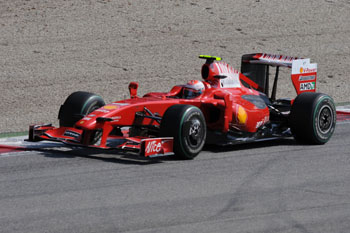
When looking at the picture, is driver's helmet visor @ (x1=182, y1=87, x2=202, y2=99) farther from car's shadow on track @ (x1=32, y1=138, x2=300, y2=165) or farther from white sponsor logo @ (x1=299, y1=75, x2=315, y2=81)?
white sponsor logo @ (x1=299, y1=75, x2=315, y2=81)

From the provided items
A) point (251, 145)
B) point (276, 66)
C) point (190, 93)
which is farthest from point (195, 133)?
point (276, 66)

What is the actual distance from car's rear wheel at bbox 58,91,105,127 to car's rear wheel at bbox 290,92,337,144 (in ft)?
9.98

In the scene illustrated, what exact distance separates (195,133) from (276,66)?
2.96m

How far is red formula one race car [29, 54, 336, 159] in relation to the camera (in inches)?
383

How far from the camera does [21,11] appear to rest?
2336 cm

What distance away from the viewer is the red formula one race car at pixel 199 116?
973cm

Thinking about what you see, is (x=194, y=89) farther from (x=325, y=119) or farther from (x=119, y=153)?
(x=325, y=119)

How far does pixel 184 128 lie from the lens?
31.8ft

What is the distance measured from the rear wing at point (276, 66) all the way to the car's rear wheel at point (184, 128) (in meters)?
2.07

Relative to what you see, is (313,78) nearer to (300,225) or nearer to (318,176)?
(318,176)

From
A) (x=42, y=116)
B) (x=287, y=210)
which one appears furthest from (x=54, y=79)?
(x=287, y=210)

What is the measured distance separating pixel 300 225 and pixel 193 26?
1716 centimetres

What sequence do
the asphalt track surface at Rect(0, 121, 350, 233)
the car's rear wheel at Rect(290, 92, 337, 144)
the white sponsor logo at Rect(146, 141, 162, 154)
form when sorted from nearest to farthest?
1. the asphalt track surface at Rect(0, 121, 350, 233)
2. the white sponsor logo at Rect(146, 141, 162, 154)
3. the car's rear wheel at Rect(290, 92, 337, 144)

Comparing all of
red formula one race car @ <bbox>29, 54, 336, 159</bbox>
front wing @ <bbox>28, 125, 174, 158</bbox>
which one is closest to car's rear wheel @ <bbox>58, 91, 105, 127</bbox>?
red formula one race car @ <bbox>29, 54, 336, 159</bbox>
